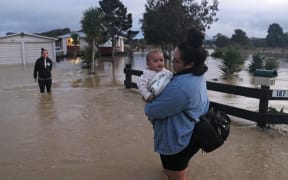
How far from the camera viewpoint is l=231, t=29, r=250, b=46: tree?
261 feet

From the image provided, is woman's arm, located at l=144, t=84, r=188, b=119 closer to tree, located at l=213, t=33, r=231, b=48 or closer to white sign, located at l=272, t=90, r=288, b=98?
white sign, located at l=272, t=90, r=288, b=98

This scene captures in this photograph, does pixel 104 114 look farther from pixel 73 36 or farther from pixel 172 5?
pixel 73 36

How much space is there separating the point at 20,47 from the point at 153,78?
111ft

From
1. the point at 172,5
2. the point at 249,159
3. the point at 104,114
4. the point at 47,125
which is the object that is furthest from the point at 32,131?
the point at 172,5

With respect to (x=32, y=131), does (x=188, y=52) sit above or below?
above

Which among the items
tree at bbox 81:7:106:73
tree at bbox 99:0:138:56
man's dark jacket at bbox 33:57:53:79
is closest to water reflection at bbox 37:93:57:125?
man's dark jacket at bbox 33:57:53:79

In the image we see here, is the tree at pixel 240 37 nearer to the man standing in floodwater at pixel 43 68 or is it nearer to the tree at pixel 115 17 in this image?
Result: the tree at pixel 115 17

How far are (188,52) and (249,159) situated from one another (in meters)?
2.74

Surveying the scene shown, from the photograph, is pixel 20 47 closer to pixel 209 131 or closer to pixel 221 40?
pixel 209 131

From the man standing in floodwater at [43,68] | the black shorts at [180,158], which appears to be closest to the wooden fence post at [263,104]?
the black shorts at [180,158]

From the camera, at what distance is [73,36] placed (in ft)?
152

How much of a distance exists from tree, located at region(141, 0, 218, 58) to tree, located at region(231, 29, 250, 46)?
52.5 m

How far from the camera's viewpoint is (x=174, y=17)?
1094 inches

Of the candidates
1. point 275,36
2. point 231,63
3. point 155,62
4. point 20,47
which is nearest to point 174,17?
point 231,63
